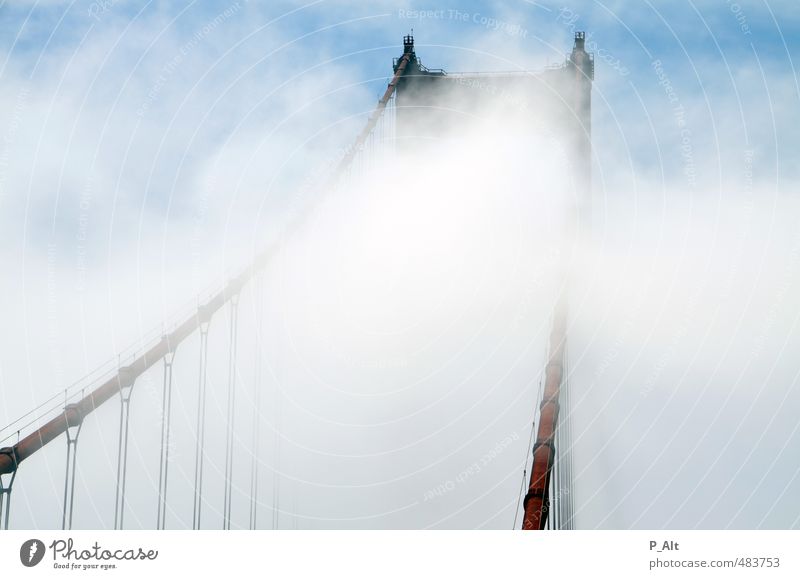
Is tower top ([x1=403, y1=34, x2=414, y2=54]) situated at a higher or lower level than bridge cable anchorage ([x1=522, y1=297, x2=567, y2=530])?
higher

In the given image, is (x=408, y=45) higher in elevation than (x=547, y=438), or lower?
higher

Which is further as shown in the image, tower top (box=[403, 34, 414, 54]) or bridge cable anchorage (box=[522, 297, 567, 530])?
tower top (box=[403, 34, 414, 54])

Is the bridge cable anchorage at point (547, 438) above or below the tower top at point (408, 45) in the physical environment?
below

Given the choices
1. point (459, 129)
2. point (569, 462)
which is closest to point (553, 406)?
point (569, 462)

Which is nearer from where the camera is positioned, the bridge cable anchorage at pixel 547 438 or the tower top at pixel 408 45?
the bridge cable anchorage at pixel 547 438
